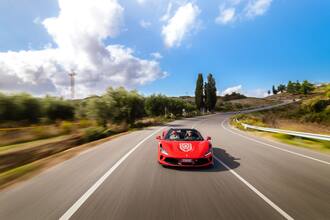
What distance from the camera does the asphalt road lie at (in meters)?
3.60

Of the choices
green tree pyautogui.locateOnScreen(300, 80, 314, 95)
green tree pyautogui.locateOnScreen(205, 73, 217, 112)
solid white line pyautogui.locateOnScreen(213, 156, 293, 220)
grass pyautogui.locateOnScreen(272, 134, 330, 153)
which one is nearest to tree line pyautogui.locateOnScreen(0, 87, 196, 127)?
grass pyautogui.locateOnScreen(272, 134, 330, 153)

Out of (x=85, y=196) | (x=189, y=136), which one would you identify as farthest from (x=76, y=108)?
(x=85, y=196)

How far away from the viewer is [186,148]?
6645 millimetres

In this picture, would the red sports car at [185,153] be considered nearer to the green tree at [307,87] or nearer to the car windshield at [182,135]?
the car windshield at [182,135]

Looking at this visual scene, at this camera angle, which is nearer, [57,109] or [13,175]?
[13,175]

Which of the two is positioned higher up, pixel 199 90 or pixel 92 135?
pixel 199 90

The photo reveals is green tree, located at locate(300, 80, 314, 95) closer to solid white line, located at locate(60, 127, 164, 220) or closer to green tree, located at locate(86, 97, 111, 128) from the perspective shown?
green tree, located at locate(86, 97, 111, 128)

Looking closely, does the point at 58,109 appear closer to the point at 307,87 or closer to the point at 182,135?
the point at 182,135

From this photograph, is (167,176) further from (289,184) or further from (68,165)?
(68,165)

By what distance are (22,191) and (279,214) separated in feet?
18.0

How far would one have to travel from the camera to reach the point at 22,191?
471 cm

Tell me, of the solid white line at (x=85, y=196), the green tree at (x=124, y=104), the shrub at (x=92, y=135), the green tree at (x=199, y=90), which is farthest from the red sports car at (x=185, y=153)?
the green tree at (x=199, y=90)

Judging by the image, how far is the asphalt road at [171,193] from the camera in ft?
11.8

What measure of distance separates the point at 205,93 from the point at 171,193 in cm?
7730
